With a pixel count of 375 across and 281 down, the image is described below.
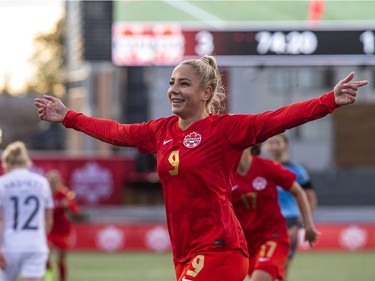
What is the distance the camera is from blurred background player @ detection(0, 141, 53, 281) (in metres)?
11.3

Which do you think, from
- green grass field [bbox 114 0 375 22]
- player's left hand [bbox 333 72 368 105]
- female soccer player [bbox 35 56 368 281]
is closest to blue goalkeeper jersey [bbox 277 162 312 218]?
female soccer player [bbox 35 56 368 281]

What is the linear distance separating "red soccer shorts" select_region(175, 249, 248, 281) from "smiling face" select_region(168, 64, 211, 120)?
0.90 metres

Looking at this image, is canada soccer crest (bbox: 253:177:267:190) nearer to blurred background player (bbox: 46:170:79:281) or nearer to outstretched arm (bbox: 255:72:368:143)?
outstretched arm (bbox: 255:72:368:143)

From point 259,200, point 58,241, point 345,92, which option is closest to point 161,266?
point 58,241

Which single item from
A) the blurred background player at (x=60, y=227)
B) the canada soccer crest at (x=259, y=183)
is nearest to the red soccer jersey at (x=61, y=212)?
the blurred background player at (x=60, y=227)

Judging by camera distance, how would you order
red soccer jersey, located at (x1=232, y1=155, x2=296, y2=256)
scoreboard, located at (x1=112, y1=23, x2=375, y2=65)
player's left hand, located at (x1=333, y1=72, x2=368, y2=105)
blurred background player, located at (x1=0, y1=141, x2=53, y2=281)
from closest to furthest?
player's left hand, located at (x1=333, y1=72, x2=368, y2=105) → red soccer jersey, located at (x1=232, y1=155, x2=296, y2=256) → blurred background player, located at (x1=0, y1=141, x2=53, y2=281) → scoreboard, located at (x1=112, y1=23, x2=375, y2=65)

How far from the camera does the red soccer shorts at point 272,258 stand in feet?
34.2

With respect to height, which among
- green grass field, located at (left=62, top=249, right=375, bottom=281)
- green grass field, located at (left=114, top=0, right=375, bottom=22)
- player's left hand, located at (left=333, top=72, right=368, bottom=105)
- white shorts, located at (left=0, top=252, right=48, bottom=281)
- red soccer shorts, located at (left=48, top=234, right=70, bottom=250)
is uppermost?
player's left hand, located at (left=333, top=72, right=368, bottom=105)

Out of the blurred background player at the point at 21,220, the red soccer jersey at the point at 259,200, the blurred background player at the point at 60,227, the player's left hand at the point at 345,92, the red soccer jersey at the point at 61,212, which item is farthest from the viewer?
the red soccer jersey at the point at 61,212

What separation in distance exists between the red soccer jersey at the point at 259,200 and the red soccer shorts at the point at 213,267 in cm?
281

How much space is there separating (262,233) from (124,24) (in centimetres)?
1225

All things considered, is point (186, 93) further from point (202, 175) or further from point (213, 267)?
point (213, 267)

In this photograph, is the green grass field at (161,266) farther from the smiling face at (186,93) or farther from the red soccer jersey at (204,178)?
the smiling face at (186,93)

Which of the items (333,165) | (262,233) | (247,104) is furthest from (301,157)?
(262,233)
